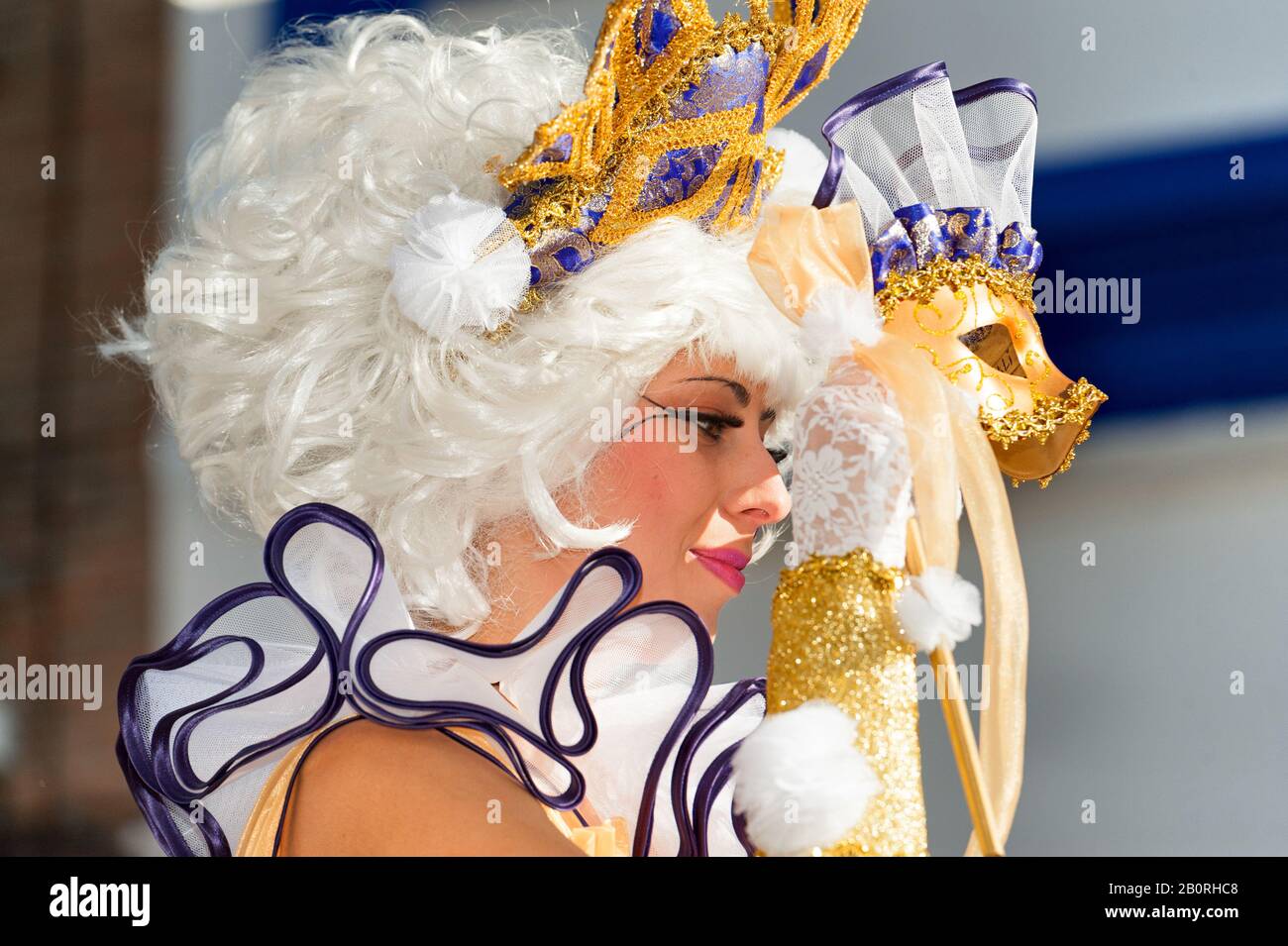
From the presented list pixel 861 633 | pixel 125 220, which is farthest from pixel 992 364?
pixel 125 220

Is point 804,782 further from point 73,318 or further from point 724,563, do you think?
point 73,318

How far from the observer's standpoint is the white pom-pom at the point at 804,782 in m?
0.81

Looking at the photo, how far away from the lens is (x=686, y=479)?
1.14m

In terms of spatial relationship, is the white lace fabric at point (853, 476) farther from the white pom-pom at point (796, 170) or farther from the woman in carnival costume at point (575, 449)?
the white pom-pom at point (796, 170)

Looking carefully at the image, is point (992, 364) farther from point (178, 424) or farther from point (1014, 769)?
point (178, 424)

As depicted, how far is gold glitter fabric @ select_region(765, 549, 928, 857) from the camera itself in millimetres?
833

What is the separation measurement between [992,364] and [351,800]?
672 mm

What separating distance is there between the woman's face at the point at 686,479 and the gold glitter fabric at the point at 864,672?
10.3 inches

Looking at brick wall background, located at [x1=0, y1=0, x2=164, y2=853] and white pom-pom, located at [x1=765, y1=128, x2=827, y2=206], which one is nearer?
white pom-pom, located at [x1=765, y1=128, x2=827, y2=206]

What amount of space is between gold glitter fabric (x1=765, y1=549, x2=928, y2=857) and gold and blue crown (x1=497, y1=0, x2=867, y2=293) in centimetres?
41

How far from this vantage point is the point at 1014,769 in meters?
0.88

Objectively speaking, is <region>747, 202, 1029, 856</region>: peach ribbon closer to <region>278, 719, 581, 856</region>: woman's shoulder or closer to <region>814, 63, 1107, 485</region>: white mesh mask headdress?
<region>814, 63, 1107, 485</region>: white mesh mask headdress

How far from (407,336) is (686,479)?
1.02ft


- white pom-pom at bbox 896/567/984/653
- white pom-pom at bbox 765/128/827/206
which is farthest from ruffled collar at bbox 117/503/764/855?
white pom-pom at bbox 765/128/827/206
